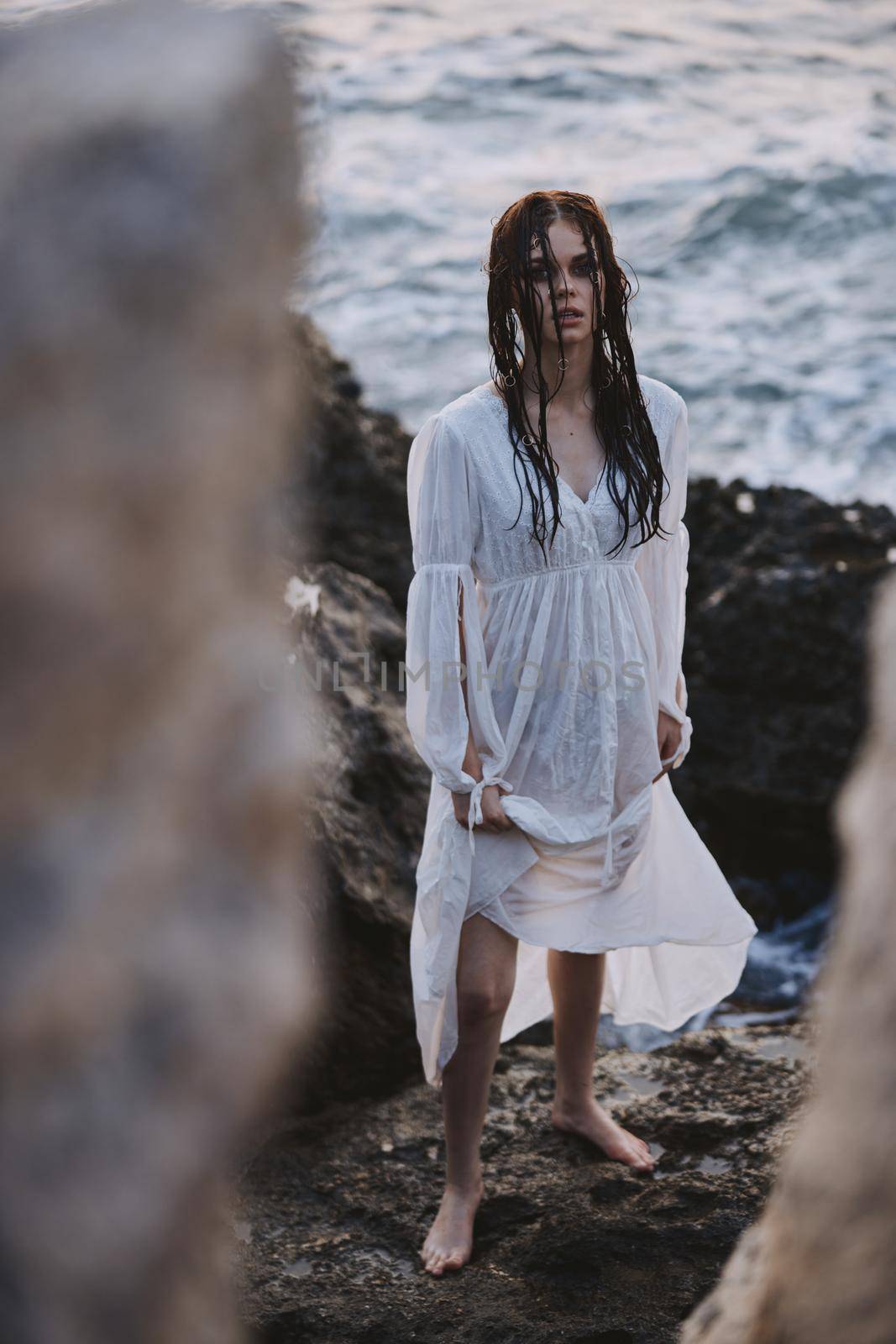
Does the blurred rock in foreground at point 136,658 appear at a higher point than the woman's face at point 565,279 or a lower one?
higher

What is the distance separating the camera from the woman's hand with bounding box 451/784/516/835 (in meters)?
2.73

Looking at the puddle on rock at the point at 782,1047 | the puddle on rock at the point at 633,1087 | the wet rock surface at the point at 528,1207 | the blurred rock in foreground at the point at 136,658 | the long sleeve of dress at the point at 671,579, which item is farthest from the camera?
the puddle on rock at the point at 782,1047

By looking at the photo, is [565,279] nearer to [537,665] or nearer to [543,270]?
[543,270]

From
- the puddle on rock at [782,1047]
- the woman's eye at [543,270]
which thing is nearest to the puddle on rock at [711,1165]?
the puddle on rock at [782,1047]

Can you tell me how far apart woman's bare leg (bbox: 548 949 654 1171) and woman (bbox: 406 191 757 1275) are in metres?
0.08

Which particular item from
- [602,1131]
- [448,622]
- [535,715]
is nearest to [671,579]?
[535,715]

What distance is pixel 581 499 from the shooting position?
2.81 metres

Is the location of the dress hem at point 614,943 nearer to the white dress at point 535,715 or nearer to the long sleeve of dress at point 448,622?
the white dress at point 535,715

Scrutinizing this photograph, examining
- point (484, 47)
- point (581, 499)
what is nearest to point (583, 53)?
point (484, 47)

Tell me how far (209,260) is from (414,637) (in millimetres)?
1904

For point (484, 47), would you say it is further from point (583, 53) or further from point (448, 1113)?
point (448, 1113)

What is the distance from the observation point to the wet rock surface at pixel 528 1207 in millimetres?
2543

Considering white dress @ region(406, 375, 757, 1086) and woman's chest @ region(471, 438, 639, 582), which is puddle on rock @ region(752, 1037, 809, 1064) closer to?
white dress @ region(406, 375, 757, 1086)

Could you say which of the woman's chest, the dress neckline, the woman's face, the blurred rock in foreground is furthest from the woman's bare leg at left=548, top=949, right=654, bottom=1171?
the blurred rock in foreground
